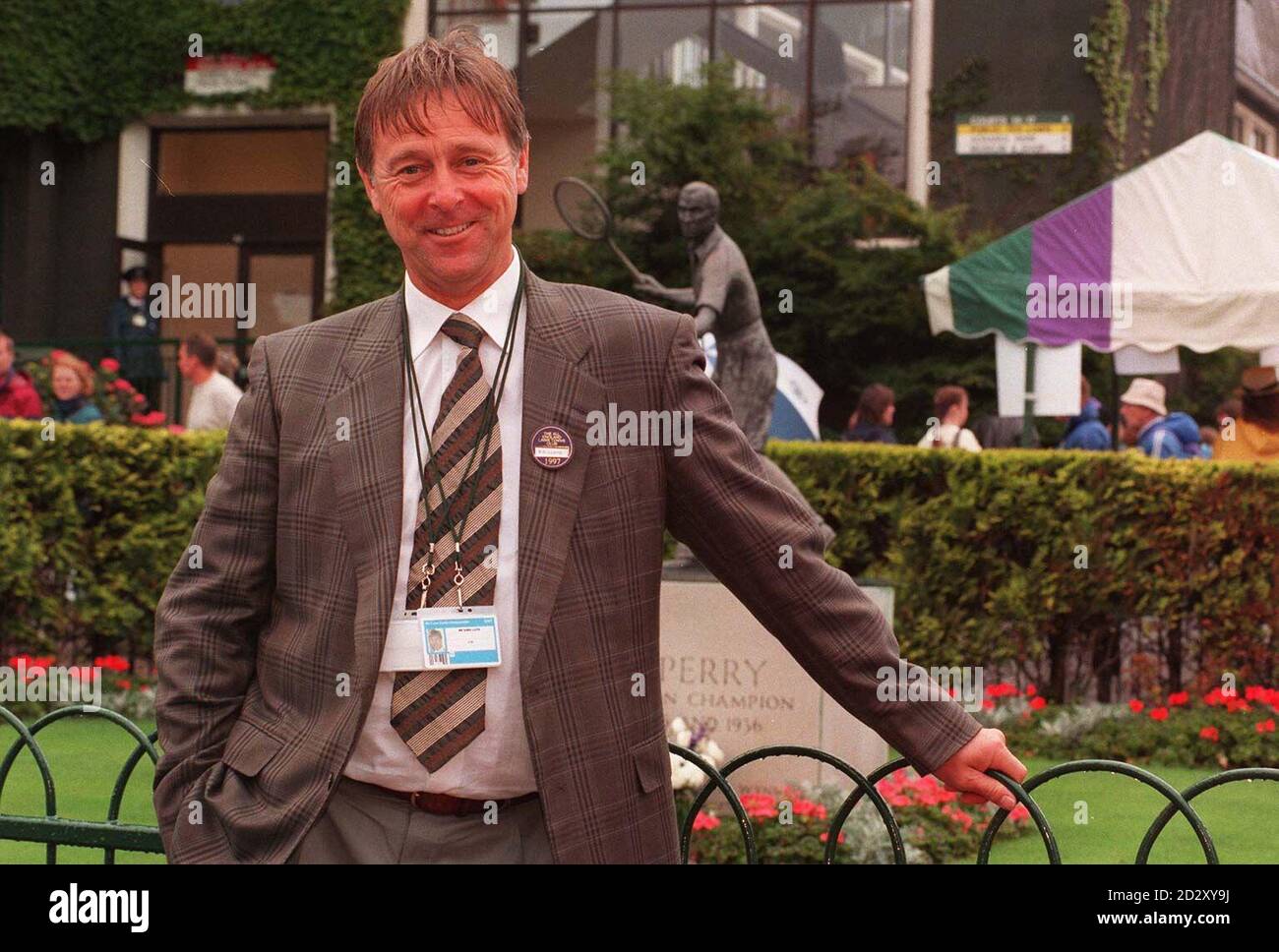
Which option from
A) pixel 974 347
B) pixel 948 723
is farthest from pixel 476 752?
pixel 974 347

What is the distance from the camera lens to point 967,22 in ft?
64.0

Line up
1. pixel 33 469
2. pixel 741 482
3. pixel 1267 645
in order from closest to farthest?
pixel 741 482 < pixel 1267 645 < pixel 33 469

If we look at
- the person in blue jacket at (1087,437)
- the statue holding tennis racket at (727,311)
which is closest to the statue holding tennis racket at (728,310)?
the statue holding tennis racket at (727,311)

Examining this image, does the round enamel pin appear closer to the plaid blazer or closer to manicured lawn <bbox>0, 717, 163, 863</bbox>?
the plaid blazer

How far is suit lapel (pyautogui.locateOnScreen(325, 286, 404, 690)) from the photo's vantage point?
2232mm

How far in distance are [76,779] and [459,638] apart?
602 centimetres

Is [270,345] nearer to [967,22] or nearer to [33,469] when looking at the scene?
[33,469]

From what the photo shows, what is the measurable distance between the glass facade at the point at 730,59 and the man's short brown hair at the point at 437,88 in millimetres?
17426

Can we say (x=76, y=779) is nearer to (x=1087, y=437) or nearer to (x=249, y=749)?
(x=249, y=749)

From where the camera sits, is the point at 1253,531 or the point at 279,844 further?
the point at 1253,531

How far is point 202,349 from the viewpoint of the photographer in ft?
Answer: 36.4

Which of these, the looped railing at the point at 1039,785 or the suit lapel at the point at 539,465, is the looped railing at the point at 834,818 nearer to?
the looped railing at the point at 1039,785

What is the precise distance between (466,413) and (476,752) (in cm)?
49

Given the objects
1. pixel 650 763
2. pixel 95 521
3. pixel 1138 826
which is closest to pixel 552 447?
pixel 650 763
